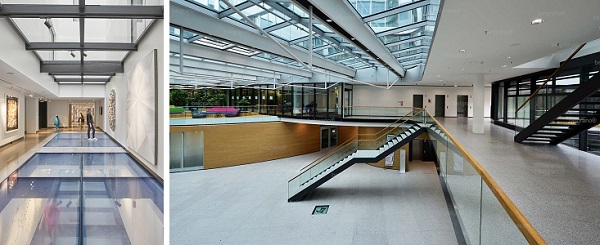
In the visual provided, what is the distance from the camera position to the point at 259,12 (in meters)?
6.45

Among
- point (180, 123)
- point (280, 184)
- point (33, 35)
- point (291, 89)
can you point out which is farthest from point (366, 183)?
point (33, 35)

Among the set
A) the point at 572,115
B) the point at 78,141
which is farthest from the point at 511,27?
the point at 78,141

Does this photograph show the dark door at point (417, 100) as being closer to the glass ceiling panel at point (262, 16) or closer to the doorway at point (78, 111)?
the glass ceiling panel at point (262, 16)

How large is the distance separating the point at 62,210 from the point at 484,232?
344cm

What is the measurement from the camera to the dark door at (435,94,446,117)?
21.0m

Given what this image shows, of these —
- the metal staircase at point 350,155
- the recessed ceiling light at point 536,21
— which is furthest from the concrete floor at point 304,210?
the recessed ceiling light at point 536,21

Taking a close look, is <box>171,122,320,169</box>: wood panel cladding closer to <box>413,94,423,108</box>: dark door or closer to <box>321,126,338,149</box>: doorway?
<box>321,126,338,149</box>: doorway

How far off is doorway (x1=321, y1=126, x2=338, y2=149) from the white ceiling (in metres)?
12.9

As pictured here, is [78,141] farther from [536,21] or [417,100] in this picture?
[417,100]

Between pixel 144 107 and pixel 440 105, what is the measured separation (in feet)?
66.9

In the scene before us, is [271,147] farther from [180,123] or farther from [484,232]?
[484,232]

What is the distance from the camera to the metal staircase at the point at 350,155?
34.5ft

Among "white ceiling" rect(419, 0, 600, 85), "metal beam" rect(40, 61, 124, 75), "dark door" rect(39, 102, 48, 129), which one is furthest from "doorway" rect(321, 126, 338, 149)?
"metal beam" rect(40, 61, 124, 75)

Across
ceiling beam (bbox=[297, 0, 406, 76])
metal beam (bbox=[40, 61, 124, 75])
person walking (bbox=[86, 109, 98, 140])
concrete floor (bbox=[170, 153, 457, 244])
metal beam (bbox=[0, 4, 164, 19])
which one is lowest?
concrete floor (bbox=[170, 153, 457, 244])
